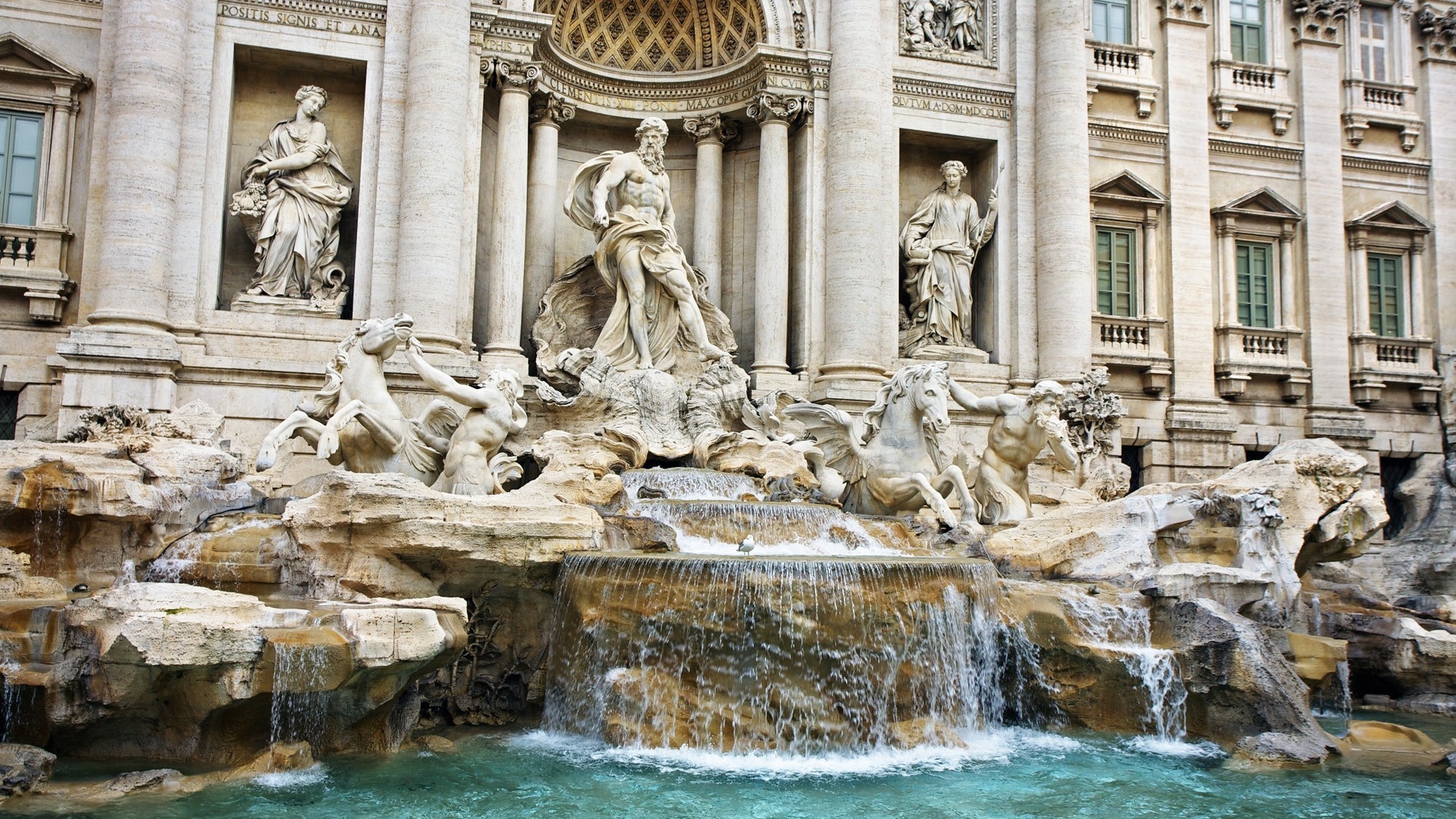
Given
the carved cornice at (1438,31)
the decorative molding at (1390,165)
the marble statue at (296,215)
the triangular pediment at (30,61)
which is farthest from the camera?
the carved cornice at (1438,31)

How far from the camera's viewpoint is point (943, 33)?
1820 cm

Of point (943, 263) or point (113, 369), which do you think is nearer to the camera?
point (113, 369)

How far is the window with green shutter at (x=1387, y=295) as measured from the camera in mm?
20250

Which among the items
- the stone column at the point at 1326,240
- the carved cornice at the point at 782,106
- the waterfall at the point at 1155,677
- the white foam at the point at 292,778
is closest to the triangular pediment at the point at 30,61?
the carved cornice at the point at 782,106

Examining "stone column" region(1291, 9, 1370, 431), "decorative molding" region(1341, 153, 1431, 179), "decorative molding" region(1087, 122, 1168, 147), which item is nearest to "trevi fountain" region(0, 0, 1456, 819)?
"stone column" region(1291, 9, 1370, 431)

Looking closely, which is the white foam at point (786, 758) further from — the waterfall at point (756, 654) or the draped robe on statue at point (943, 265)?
the draped robe on statue at point (943, 265)

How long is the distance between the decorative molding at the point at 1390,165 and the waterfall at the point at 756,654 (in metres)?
15.2

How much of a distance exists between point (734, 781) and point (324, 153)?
422 inches

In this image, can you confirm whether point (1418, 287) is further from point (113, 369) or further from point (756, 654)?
point (113, 369)

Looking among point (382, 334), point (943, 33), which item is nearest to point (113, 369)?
point (382, 334)

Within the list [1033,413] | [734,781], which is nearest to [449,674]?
[734,781]

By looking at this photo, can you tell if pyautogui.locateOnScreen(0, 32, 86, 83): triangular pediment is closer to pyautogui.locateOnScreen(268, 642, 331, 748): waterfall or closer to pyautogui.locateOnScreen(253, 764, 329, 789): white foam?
pyautogui.locateOnScreen(268, 642, 331, 748): waterfall

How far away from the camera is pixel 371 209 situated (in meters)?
15.3

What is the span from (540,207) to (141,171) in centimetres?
516
